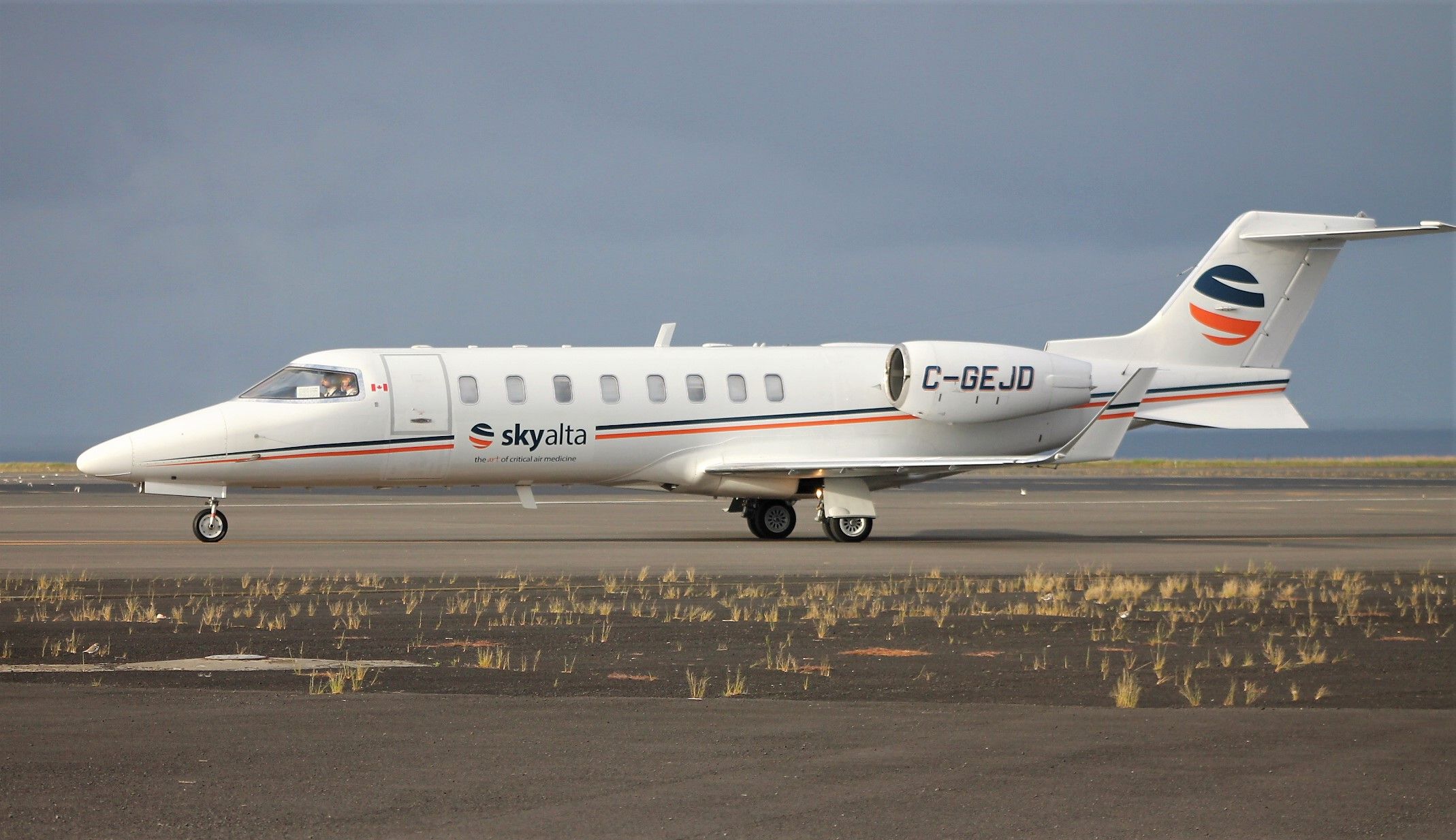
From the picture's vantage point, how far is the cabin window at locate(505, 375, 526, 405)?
28.3 metres

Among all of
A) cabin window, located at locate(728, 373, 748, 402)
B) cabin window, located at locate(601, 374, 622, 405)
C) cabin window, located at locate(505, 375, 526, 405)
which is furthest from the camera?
cabin window, located at locate(728, 373, 748, 402)

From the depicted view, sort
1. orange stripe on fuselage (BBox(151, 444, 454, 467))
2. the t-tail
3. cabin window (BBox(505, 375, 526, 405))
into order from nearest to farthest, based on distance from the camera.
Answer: orange stripe on fuselage (BBox(151, 444, 454, 467)) → cabin window (BBox(505, 375, 526, 405)) → the t-tail

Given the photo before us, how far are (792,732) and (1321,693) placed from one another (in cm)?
414

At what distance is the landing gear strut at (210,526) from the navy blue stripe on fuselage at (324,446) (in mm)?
1194

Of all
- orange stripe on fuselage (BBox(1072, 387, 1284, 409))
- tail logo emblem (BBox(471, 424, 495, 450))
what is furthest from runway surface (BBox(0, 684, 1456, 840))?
orange stripe on fuselage (BBox(1072, 387, 1284, 409))

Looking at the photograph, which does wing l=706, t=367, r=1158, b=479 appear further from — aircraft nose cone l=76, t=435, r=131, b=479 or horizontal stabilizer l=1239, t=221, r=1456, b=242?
aircraft nose cone l=76, t=435, r=131, b=479

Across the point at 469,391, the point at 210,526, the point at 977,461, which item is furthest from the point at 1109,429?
the point at 210,526

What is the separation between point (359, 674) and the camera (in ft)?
40.8

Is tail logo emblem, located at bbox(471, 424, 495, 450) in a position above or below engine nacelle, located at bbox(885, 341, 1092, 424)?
below

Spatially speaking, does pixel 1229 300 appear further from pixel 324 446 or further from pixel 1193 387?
pixel 324 446

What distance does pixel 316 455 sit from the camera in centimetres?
2738

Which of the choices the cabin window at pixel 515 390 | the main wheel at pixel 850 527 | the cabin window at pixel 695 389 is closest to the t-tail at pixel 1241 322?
the main wheel at pixel 850 527

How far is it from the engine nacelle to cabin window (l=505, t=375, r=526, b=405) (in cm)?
651

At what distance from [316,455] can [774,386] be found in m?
7.90
